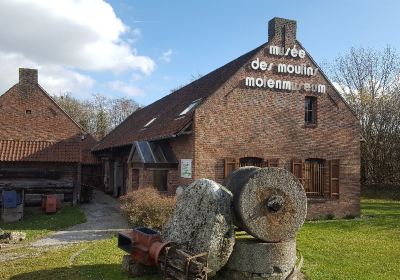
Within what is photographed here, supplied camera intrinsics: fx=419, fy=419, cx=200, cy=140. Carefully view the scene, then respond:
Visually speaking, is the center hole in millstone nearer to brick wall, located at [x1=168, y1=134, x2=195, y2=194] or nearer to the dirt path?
the dirt path

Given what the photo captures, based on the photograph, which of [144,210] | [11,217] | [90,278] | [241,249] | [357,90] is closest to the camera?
[241,249]

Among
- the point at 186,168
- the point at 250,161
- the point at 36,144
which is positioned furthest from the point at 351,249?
the point at 36,144

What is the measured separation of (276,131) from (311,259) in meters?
7.74

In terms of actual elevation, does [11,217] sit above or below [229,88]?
below

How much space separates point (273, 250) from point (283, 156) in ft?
31.8

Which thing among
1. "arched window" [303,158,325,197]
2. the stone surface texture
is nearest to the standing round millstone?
the stone surface texture

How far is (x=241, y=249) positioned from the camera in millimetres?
7539

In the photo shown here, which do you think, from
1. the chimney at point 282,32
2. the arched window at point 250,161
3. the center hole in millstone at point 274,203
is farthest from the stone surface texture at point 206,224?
the chimney at point 282,32

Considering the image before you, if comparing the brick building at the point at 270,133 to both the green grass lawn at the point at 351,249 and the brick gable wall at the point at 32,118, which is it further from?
the brick gable wall at the point at 32,118

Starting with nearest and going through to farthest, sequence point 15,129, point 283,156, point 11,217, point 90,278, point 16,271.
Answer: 1. point 90,278
2. point 16,271
3. point 11,217
4. point 283,156
5. point 15,129

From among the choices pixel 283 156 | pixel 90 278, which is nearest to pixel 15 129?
pixel 283 156

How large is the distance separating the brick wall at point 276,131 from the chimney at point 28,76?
1241cm

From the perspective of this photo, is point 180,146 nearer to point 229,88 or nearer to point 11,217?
point 229,88

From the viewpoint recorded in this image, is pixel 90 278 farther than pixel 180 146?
No
